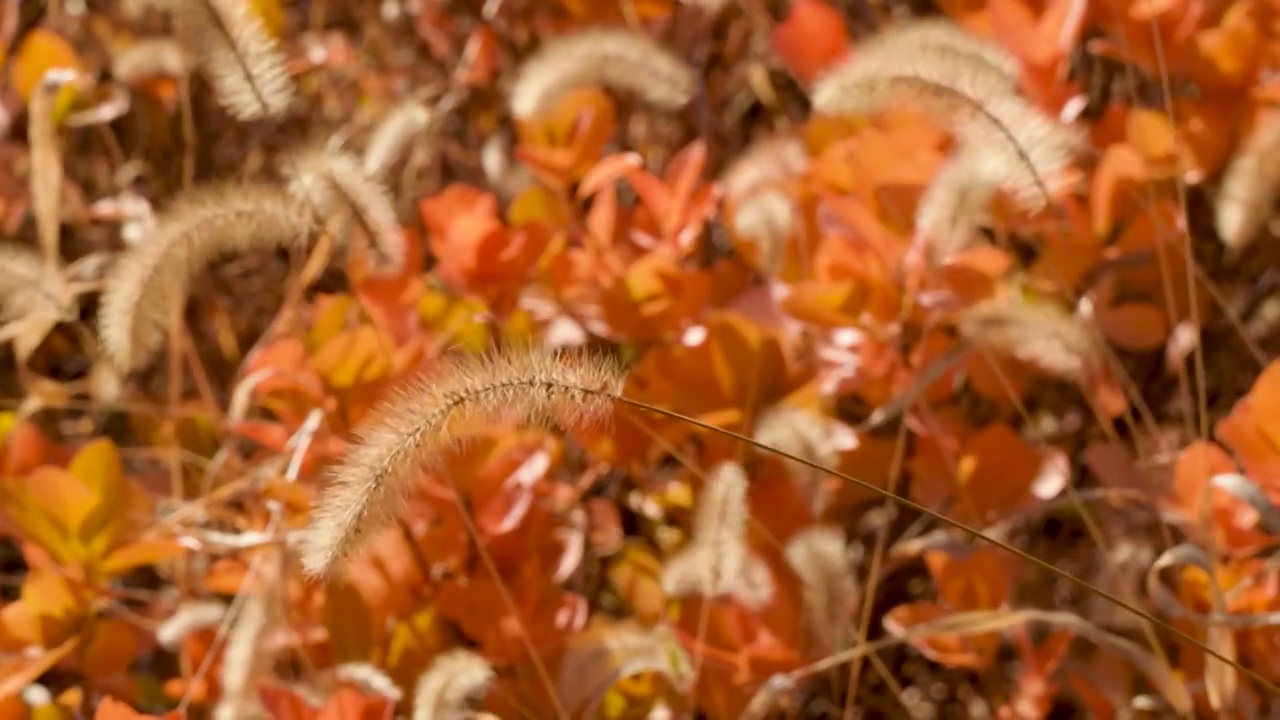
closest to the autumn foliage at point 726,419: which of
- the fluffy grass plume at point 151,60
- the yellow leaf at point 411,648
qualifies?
the yellow leaf at point 411,648

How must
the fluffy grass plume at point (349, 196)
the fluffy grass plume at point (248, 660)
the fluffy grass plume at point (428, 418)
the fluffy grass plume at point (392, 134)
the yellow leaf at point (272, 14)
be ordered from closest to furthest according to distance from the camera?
the fluffy grass plume at point (428, 418) < the fluffy grass plume at point (248, 660) < the fluffy grass plume at point (349, 196) < the fluffy grass plume at point (392, 134) < the yellow leaf at point (272, 14)

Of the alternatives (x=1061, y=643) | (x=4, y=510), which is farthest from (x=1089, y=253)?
(x=4, y=510)

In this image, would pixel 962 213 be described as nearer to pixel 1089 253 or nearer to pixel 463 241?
pixel 1089 253

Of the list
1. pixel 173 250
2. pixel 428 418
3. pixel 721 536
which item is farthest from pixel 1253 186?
pixel 173 250

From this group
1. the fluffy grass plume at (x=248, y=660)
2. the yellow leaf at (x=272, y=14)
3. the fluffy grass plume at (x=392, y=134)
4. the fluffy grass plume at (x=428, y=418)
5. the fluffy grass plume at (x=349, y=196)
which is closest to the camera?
the fluffy grass plume at (x=428, y=418)

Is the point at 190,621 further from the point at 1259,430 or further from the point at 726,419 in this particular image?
the point at 1259,430

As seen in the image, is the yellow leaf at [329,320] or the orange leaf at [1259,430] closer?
the orange leaf at [1259,430]

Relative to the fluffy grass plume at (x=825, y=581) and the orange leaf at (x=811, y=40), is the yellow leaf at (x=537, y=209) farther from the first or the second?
the fluffy grass plume at (x=825, y=581)
